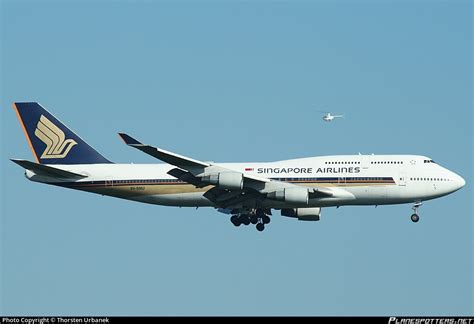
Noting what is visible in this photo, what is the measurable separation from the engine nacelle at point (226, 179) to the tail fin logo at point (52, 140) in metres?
12.3

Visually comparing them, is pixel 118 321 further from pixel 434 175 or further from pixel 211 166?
pixel 434 175

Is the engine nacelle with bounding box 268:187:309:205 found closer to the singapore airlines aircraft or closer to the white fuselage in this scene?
the singapore airlines aircraft

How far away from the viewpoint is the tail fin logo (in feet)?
244

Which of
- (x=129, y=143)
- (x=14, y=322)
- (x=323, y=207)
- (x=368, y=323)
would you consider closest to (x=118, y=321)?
(x=14, y=322)

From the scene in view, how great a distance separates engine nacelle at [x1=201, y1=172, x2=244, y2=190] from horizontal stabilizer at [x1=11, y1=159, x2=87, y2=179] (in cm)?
1004

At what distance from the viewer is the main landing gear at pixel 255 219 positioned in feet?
234

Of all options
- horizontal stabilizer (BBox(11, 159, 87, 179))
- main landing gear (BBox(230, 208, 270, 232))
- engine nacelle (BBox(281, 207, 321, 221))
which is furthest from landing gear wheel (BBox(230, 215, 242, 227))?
horizontal stabilizer (BBox(11, 159, 87, 179))

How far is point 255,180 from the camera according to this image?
68.2m

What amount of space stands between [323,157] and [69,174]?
17237 millimetres

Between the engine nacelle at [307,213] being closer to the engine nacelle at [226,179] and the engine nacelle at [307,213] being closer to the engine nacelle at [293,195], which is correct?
the engine nacelle at [293,195]

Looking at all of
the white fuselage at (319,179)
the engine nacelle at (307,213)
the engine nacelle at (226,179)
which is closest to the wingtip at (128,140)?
the engine nacelle at (226,179)

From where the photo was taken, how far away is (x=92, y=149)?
74.3 m

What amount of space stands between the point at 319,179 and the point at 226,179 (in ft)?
21.9

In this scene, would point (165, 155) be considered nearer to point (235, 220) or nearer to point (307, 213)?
point (235, 220)
